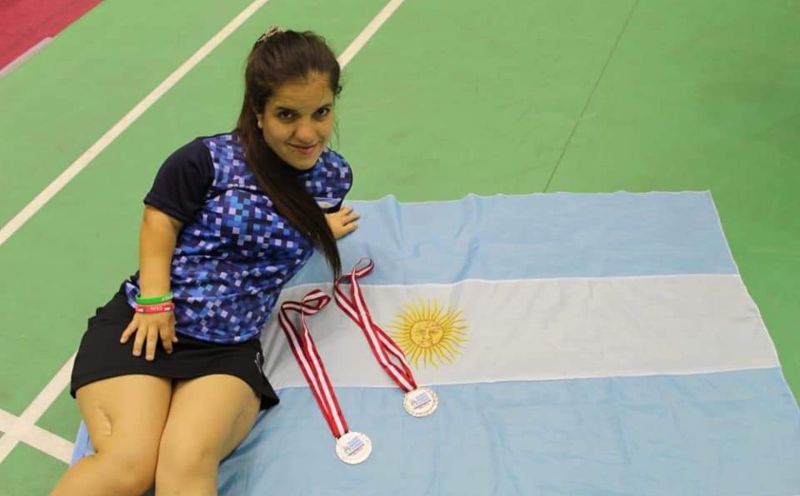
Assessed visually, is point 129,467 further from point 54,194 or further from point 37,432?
point 54,194

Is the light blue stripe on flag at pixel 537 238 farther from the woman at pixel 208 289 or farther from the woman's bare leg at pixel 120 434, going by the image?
the woman's bare leg at pixel 120 434

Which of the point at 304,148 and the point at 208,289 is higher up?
the point at 304,148

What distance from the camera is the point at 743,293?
1926 millimetres

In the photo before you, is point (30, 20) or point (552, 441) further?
point (30, 20)

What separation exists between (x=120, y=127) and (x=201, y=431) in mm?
1520

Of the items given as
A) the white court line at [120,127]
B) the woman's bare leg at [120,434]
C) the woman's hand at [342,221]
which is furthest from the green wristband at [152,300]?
the white court line at [120,127]

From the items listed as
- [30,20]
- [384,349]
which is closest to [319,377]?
[384,349]

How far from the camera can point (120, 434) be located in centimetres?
148

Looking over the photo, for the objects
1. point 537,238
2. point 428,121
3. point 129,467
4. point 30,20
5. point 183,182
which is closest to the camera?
point 129,467

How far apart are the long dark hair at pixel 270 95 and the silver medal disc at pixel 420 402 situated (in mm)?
383

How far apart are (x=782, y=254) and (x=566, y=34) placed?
4.33 ft

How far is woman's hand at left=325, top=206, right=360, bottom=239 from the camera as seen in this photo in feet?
6.88

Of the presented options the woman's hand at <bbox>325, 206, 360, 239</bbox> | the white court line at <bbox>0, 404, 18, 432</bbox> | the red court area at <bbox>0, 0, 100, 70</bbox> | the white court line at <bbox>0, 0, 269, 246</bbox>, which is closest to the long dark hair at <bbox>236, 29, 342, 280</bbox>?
the woman's hand at <bbox>325, 206, 360, 239</bbox>

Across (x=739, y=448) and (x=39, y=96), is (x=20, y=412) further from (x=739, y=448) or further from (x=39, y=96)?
(x=739, y=448)
